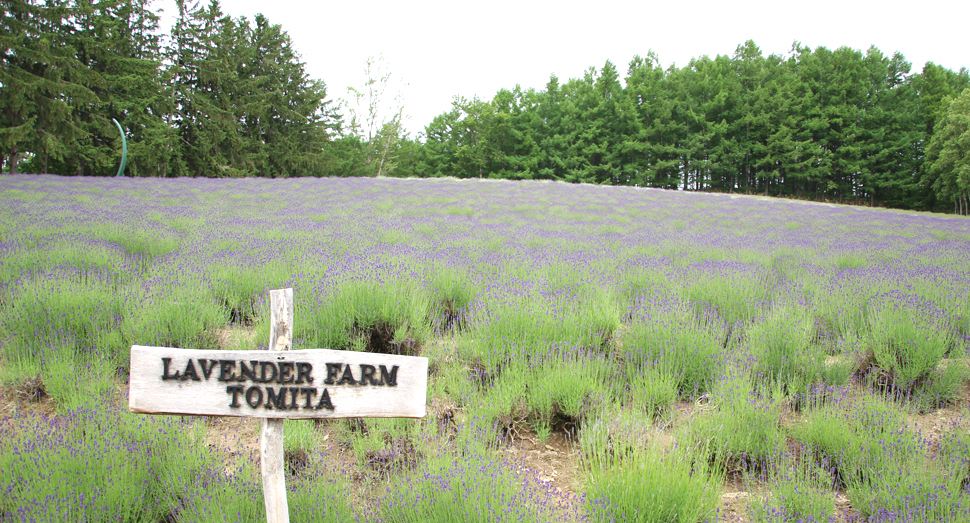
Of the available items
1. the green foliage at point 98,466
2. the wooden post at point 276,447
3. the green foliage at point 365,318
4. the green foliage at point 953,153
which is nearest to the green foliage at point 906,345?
the green foliage at point 365,318

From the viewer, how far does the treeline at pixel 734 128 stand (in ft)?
117

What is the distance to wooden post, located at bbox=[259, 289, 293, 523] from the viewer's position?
157 cm

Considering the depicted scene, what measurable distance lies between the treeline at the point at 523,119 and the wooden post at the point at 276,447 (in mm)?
23318

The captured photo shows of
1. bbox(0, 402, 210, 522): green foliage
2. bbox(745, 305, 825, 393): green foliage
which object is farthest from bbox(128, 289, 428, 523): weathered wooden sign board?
bbox(745, 305, 825, 393): green foliage

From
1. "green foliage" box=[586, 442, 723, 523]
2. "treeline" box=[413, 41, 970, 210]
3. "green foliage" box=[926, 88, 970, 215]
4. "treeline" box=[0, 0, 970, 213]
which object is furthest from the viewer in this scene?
"treeline" box=[413, 41, 970, 210]

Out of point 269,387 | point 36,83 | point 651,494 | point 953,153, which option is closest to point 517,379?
point 651,494

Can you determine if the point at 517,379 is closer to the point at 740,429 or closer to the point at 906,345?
the point at 740,429

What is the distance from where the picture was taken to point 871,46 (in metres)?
39.0

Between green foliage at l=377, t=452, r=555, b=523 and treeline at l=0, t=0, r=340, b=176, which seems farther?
treeline at l=0, t=0, r=340, b=176

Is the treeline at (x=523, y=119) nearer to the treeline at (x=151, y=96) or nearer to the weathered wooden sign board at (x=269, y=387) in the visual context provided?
the treeline at (x=151, y=96)

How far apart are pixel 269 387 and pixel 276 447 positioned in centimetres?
23

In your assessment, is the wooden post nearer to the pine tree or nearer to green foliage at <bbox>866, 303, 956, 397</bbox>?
green foliage at <bbox>866, 303, 956, 397</bbox>

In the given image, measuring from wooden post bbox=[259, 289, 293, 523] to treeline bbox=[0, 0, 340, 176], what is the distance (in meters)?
23.2

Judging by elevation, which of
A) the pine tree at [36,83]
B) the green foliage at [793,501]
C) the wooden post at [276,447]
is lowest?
the green foliage at [793,501]
